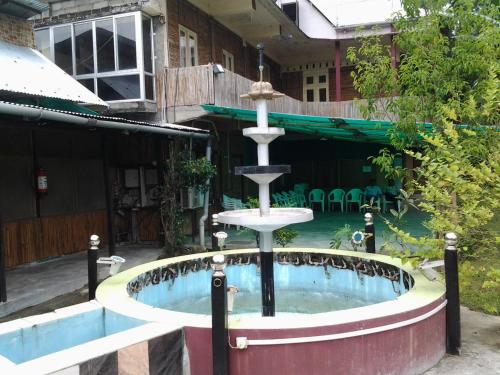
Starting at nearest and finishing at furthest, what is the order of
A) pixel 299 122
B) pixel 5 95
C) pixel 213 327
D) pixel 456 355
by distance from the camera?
pixel 213 327, pixel 456 355, pixel 5 95, pixel 299 122

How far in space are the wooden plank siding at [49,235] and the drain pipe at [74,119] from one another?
2812 millimetres

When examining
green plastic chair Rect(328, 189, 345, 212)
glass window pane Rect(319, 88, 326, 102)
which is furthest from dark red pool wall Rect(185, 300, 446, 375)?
glass window pane Rect(319, 88, 326, 102)

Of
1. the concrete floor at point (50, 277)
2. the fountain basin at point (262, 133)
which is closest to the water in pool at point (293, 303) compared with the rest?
the concrete floor at point (50, 277)

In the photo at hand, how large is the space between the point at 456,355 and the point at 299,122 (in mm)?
7782

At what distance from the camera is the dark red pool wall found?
3588 mm

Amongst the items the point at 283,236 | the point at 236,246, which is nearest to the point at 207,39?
the point at 236,246

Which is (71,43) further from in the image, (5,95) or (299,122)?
(299,122)

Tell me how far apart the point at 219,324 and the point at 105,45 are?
33.3 ft

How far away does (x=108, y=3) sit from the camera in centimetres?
1195

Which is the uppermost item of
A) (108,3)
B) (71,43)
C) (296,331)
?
(108,3)

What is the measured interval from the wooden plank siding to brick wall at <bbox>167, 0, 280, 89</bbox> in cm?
458

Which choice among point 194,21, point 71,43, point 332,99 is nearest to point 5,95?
point 71,43

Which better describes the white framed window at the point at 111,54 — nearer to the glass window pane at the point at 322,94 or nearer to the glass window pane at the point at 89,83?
the glass window pane at the point at 89,83

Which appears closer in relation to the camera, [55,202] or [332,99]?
[55,202]
